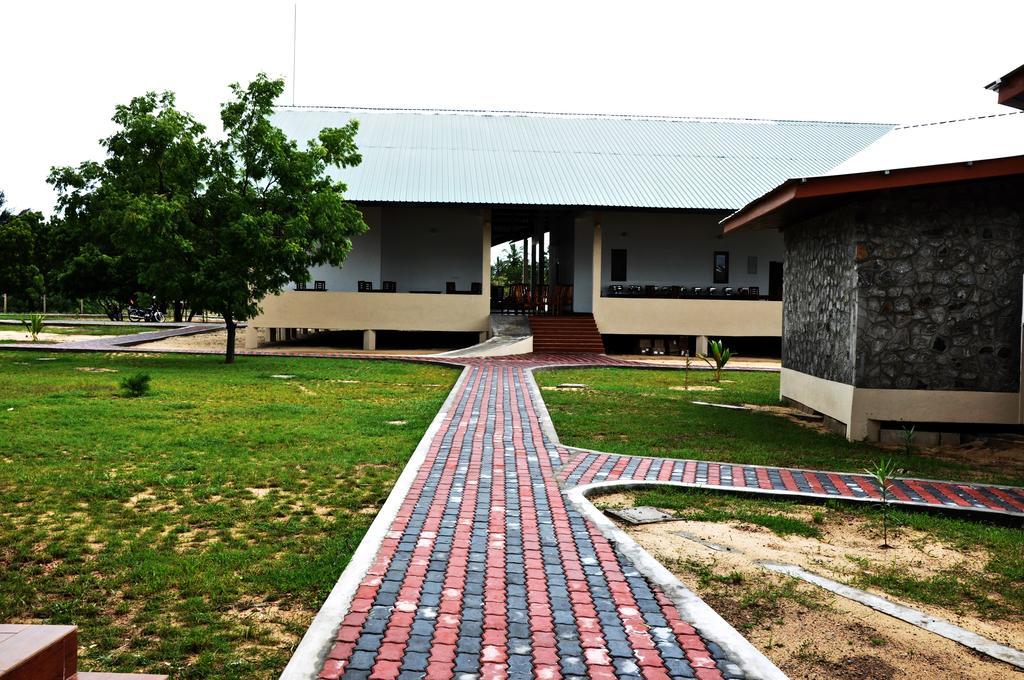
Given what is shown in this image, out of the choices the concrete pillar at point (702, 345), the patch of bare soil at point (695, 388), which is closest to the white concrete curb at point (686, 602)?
the patch of bare soil at point (695, 388)

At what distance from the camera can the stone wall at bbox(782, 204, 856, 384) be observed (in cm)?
1073

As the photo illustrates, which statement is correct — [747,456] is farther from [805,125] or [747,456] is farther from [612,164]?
[805,125]

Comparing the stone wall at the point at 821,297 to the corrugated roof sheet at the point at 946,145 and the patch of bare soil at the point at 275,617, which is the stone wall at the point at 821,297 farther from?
the patch of bare soil at the point at 275,617

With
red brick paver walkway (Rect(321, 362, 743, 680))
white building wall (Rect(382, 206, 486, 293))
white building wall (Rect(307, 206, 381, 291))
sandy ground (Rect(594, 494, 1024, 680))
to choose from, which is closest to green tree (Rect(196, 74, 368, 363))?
white building wall (Rect(307, 206, 381, 291))

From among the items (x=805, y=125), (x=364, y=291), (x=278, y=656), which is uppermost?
(x=805, y=125)

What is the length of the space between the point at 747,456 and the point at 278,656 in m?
6.61

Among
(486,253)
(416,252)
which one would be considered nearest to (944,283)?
(486,253)

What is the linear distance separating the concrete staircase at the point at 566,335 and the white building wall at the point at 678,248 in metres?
2.55

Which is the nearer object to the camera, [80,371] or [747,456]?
[747,456]

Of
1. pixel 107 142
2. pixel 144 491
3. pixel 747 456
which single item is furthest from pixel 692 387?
pixel 107 142

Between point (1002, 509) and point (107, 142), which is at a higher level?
point (107, 142)

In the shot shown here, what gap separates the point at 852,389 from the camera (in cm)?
1053

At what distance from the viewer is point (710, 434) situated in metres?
10.8

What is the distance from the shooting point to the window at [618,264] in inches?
1102
